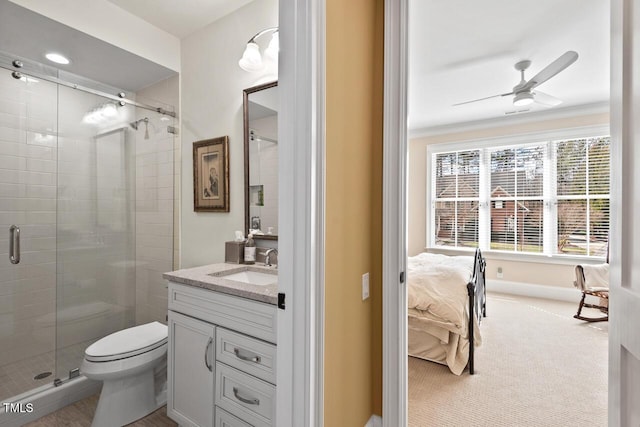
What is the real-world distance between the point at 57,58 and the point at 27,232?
131 cm

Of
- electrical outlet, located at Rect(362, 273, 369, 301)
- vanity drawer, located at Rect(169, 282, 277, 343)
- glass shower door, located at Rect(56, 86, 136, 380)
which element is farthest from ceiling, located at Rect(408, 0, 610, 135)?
glass shower door, located at Rect(56, 86, 136, 380)

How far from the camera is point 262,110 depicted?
2104 mm

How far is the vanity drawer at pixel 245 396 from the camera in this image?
51.7 inches

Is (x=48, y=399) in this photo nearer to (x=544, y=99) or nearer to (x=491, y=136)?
(x=544, y=99)

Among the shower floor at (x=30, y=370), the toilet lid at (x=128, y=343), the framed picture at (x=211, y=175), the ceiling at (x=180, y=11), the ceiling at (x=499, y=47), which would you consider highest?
the ceiling at (x=499, y=47)

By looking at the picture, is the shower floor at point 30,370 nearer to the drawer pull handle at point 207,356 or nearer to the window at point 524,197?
the drawer pull handle at point 207,356

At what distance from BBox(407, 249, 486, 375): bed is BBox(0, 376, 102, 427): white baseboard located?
8.11 ft

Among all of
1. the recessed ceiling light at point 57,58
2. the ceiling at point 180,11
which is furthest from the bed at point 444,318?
the recessed ceiling light at point 57,58

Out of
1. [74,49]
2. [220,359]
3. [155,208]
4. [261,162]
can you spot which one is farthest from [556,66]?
[74,49]

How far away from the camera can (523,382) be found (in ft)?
7.55

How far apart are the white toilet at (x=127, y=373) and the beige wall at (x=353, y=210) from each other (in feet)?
4.11

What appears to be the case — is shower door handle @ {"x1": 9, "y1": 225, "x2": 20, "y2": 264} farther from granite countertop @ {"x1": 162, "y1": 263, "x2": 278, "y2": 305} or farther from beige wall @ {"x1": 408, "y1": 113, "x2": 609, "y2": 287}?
beige wall @ {"x1": 408, "y1": 113, "x2": 609, "y2": 287}

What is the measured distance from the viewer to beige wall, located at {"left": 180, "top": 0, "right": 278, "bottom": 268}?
220 centimetres

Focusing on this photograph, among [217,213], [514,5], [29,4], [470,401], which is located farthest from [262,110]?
[470,401]
